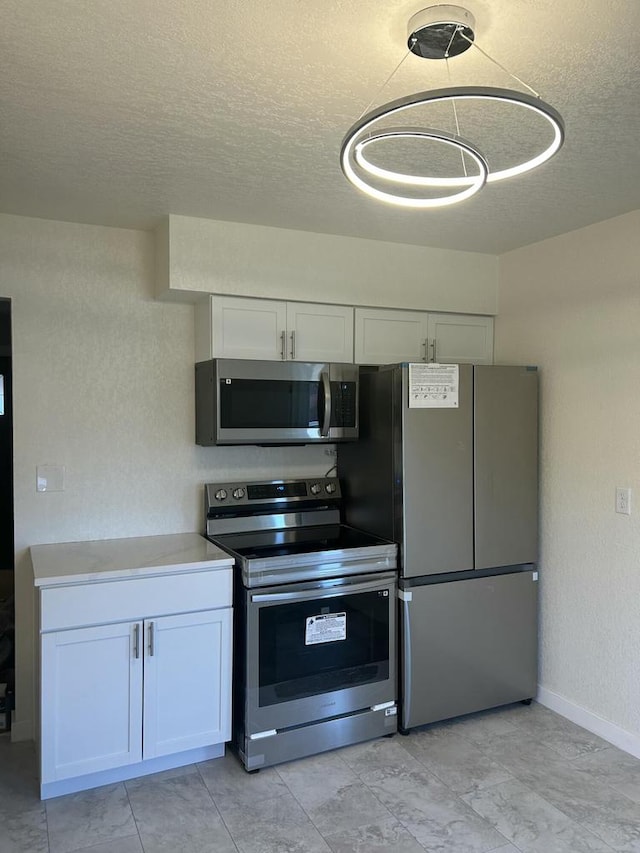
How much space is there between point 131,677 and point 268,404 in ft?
4.22

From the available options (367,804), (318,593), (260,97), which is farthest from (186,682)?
(260,97)

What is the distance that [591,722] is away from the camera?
3031 millimetres

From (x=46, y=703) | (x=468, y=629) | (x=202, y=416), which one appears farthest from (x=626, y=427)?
(x=46, y=703)

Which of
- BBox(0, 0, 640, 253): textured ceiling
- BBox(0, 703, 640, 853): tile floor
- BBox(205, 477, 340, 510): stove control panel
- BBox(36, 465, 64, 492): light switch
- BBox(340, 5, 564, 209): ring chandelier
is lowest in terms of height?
BBox(0, 703, 640, 853): tile floor

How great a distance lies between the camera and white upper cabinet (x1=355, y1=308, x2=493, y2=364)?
10.9 feet

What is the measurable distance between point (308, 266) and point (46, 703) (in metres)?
2.16

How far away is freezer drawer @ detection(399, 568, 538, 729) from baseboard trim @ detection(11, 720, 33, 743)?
1.69m

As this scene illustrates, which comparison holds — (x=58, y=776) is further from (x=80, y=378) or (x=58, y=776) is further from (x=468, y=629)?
(x=468, y=629)

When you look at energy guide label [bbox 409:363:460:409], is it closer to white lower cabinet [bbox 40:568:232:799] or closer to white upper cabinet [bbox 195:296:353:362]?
white upper cabinet [bbox 195:296:353:362]

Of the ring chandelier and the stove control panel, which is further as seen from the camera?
the stove control panel

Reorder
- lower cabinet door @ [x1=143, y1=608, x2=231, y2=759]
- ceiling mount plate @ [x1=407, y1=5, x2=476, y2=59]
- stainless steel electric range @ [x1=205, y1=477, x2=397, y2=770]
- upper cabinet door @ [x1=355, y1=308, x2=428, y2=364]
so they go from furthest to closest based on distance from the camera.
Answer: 1. upper cabinet door @ [x1=355, y1=308, x2=428, y2=364]
2. stainless steel electric range @ [x1=205, y1=477, x2=397, y2=770]
3. lower cabinet door @ [x1=143, y1=608, x2=231, y2=759]
4. ceiling mount plate @ [x1=407, y1=5, x2=476, y2=59]

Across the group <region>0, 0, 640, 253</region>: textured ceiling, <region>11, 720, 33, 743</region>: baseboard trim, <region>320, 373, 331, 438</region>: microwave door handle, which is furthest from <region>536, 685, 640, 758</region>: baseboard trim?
<region>11, 720, 33, 743</region>: baseboard trim

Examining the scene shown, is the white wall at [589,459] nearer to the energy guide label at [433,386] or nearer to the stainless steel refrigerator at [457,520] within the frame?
the stainless steel refrigerator at [457,520]

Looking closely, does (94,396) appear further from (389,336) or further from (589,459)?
(589,459)
